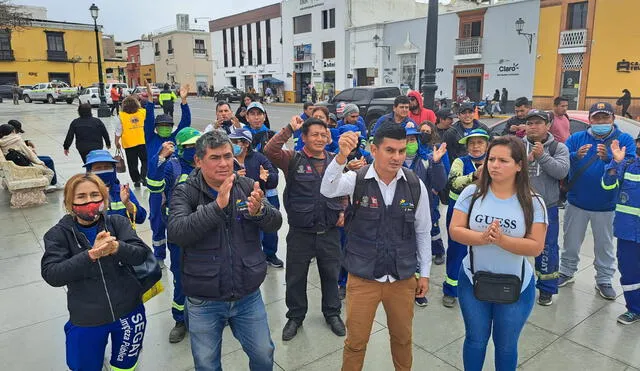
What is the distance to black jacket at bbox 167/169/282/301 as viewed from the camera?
2594mm

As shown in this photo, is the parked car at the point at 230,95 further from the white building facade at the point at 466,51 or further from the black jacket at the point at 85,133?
the black jacket at the point at 85,133

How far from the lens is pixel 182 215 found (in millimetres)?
2572

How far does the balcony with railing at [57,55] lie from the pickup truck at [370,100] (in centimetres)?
4092

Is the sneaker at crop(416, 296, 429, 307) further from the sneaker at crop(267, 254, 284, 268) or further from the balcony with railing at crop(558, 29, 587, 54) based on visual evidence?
the balcony with railing at crop(558, 29, 587, 54)

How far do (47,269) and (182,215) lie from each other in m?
0.80

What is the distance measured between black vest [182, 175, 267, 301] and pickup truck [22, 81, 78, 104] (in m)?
41.4

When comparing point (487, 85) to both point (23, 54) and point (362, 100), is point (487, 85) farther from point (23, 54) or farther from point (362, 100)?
point (23, 54)

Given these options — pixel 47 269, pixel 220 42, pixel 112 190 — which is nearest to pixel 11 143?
pixel 112 190

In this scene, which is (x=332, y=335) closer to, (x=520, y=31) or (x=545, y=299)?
(x=545, y=299)

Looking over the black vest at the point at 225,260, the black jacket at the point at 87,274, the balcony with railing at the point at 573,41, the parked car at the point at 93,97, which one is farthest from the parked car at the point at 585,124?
the parked car at the point at 93,97

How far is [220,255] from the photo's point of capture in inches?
103

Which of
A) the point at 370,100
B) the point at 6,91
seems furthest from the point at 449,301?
the point at 6,91

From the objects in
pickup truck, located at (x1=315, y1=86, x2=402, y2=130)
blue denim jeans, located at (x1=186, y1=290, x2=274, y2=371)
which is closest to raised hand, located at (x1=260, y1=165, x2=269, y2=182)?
blue denim jeans, located at (x1=186, y1=290, x2=274, y2=371)

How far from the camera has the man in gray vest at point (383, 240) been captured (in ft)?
9.53
